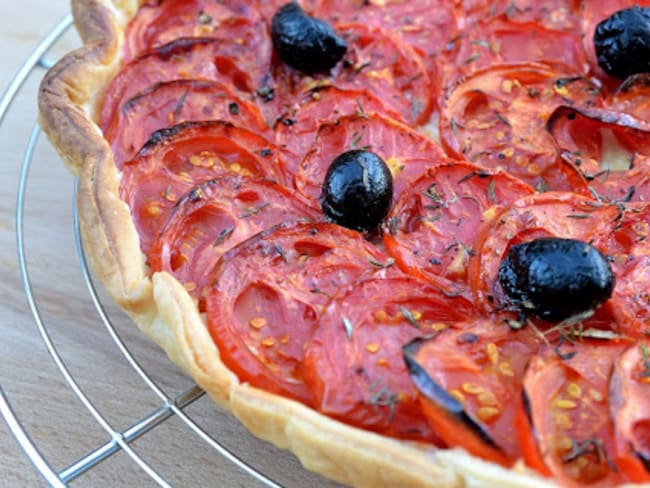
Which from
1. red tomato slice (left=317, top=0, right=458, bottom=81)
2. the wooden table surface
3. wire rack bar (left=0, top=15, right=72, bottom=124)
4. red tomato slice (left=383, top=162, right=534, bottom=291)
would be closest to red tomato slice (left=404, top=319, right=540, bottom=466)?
red tomato slice (left=383, top=162, right=534, bottom=291)

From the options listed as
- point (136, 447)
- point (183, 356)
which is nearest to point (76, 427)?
point (136, 447)

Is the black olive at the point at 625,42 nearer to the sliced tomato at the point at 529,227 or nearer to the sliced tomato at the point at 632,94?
the sliced tomato at the point at 632,94

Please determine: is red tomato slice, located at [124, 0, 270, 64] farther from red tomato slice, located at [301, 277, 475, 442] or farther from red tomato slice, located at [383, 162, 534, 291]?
red tomato slice, located at [301, 277, 475, 442]

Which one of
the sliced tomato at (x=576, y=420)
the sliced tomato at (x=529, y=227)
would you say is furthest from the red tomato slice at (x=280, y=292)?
the sliced tomato at (x=576, y=420)

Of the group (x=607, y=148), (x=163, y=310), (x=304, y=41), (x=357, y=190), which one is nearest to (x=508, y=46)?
(x=607, y=148)

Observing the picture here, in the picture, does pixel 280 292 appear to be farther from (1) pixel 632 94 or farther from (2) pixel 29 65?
(2) pixel 29 65

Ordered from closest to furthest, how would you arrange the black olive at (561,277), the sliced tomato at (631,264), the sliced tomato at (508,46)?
the black olive at (561,277) → the sliced tomato at (631,264) → the sliced tomato at (508,46)
